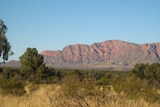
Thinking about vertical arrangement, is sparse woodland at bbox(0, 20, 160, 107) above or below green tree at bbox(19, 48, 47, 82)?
below

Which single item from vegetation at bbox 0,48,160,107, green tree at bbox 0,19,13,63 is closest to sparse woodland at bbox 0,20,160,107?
vegetation at bbox 0,48,160,107

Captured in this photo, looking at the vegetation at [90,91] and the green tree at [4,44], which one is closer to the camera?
the vegetation at [90,91]

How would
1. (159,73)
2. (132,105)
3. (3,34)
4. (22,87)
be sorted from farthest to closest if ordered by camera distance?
1. (159,73)
2. (3,34)
3. (22,87)
4. (132,105)

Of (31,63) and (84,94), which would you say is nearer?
(84,94)

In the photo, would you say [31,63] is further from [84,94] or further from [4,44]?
[84,94]

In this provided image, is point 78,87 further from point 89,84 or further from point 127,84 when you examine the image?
point 127,84

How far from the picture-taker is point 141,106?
368 inches

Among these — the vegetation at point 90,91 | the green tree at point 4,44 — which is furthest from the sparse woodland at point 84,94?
the green tree at point 4,44

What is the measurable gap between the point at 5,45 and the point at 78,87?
140ft

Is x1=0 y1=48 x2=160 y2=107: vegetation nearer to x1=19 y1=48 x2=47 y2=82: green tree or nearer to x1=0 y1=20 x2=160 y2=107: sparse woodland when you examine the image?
x1=0 y1=20 x2=160 y2=107: sparse woodland

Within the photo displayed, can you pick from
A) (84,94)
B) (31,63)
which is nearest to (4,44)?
(31,63)

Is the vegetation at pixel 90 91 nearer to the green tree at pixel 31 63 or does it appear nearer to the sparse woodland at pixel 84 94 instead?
the sparse woodland at pixel 84 94

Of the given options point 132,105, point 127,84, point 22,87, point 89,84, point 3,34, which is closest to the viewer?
point 132,105

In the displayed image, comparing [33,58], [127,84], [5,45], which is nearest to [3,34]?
[5,45]
